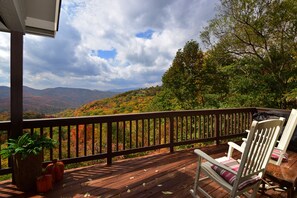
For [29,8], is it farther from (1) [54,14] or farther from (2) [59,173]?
(2) [59,173]

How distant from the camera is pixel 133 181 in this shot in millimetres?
2596

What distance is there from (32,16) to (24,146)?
1.92 meters

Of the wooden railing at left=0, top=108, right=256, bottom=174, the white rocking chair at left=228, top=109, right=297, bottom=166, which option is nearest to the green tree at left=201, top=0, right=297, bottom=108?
the wooden railing at left=0, top=108, right=256, bottom=174

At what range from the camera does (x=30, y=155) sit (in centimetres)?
221

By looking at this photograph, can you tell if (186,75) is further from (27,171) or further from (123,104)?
(27,171)

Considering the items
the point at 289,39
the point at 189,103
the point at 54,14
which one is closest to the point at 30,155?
the point at 54,14

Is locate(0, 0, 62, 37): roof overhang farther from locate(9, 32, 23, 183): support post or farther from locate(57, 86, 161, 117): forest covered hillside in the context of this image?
locate(57, 86, 161, 117): forest covered hillside

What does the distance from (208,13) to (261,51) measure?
3.26 m

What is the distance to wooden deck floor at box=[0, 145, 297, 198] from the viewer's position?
2.27 metres

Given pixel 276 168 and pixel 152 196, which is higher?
pixel 276 168

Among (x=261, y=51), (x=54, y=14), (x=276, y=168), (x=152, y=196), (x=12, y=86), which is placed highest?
(x=261, y=51)

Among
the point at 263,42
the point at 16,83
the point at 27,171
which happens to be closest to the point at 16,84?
the point at 16,83

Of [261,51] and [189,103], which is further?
[189,103]

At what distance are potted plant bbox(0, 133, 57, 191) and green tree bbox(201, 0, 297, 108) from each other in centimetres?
840
